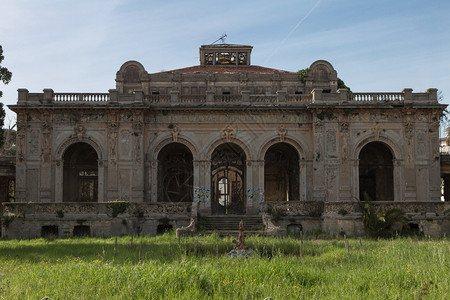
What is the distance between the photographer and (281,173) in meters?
34.6

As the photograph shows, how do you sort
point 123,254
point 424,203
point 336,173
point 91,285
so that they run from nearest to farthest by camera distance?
point 91,285
point 123,254
point 424,203
point 336,173

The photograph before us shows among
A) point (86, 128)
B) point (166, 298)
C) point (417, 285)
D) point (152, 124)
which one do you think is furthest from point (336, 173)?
point (166, 298)

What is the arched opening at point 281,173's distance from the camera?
32.0 metres

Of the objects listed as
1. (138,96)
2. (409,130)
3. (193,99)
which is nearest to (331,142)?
(409,130)

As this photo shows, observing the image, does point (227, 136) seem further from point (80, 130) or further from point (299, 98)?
point (80, 130)

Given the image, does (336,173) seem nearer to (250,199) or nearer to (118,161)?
(250,199)

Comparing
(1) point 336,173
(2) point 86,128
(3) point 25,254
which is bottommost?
(3) point 25,254

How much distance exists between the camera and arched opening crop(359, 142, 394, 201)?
31.8 metres

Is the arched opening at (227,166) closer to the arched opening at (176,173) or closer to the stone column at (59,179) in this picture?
the arched opening at (176,173)

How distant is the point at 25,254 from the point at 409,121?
2235cm

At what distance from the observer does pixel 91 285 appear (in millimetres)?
10797

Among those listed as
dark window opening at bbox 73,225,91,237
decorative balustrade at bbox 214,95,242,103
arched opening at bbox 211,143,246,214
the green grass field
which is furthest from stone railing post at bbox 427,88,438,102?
dark window opening at bbox 73,225,91,237

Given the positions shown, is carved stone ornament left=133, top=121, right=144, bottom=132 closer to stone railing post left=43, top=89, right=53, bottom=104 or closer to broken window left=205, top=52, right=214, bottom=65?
stone railing post left=43, top=89, right=53, bottom=104

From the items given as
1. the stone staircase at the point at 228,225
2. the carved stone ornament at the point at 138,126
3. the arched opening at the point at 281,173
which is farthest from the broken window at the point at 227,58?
the stone staircase at the point at 228,225
